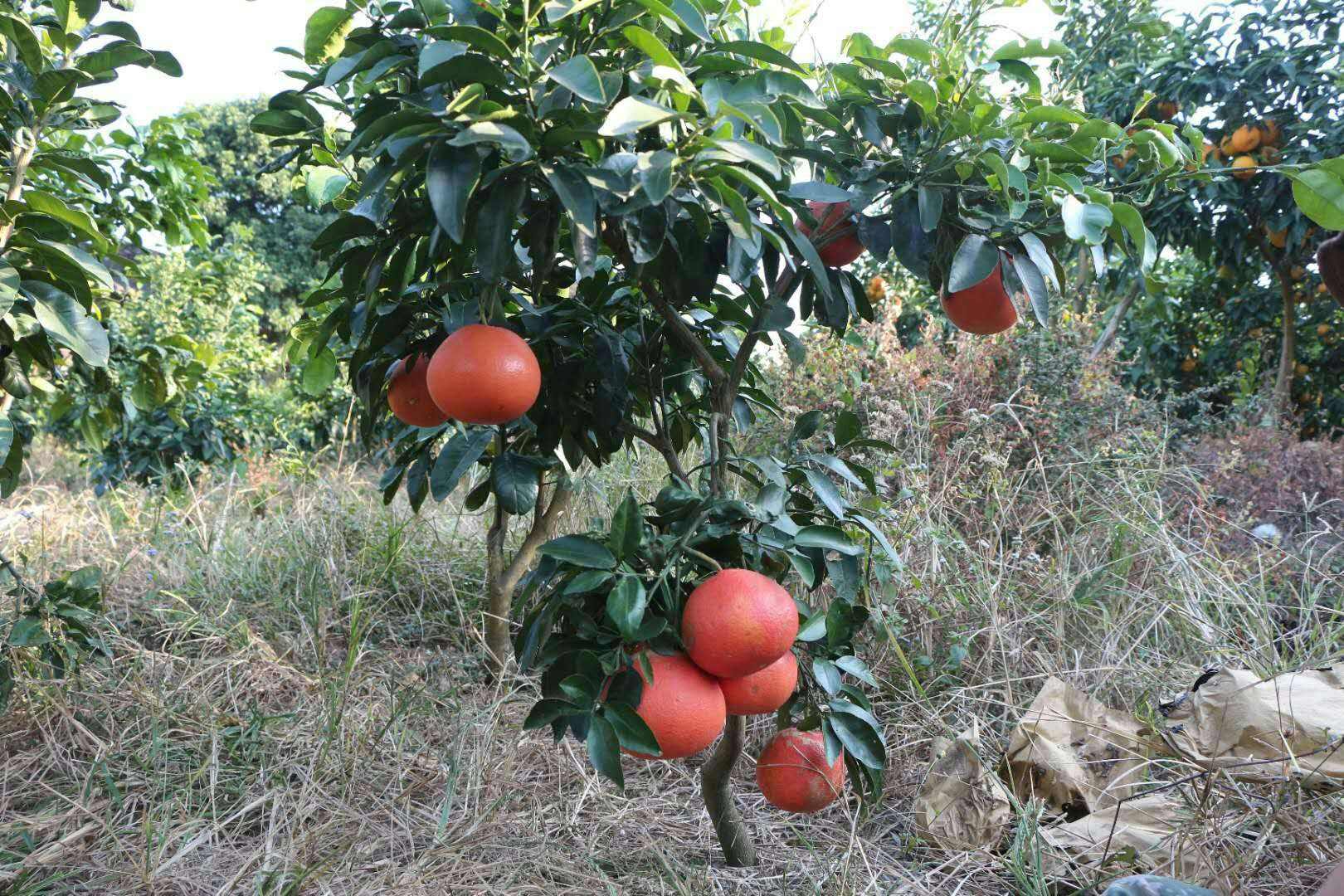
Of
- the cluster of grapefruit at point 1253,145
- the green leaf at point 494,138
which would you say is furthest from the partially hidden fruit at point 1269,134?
the green leaf at point 494,138

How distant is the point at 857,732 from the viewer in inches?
57.4

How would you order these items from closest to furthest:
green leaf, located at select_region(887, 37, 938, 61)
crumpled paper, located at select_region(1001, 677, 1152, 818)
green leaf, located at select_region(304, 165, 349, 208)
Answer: green leaf, located at select_region(887, 37, 938, 61)
green leaf, located at select_region(304, 165, 349, 208)
crumpled paper, located at select_region(1001, 677, 1152, 818)

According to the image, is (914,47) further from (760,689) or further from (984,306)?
(760,689)

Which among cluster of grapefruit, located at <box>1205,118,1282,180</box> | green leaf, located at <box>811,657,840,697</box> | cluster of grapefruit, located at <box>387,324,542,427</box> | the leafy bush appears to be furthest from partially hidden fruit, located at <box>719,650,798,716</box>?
→ cluster of grapefruit, located at <box>1205,118,1282,180</box>

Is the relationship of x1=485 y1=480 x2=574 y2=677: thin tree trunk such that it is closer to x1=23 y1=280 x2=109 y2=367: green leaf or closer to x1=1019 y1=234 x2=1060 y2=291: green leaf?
x1=23 y1=280 x2=109 y2=367: green leaf

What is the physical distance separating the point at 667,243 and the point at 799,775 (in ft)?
2.93

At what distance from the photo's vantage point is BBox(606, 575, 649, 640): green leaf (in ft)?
3.65

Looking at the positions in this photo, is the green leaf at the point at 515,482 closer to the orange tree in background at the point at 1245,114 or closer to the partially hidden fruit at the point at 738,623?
the partially hidden fruit at the point at 738,623

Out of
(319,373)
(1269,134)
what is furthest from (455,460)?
(1269,134)

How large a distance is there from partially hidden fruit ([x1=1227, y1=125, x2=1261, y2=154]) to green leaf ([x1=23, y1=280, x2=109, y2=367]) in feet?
17.3

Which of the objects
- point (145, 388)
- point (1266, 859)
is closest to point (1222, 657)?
point (1266, 859)

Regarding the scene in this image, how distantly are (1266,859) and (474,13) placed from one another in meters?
1.99

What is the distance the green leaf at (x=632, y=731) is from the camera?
112 centimetres

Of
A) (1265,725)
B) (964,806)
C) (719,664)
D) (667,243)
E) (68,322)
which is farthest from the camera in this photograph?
(964,806)
